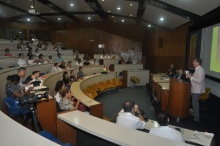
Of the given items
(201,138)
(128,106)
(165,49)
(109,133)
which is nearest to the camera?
(109,133)

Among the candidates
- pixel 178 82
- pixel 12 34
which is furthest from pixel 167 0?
pixel 12 34

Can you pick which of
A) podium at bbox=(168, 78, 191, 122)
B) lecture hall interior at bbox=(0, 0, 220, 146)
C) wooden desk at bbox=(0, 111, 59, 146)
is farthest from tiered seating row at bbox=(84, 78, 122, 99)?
wooden desk at bbox=(0, 111, 59, 146)

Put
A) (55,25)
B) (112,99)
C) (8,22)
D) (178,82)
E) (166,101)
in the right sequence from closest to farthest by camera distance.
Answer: (178,82) → (166,101) → (112,99) → (8,22) → (55,25)

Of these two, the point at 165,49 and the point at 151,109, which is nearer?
the point at 151,109

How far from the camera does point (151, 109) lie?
6.33 meters

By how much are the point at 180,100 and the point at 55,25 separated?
46.7ft

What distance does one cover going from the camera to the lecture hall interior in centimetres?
211

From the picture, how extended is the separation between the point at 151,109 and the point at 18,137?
536 centimetres

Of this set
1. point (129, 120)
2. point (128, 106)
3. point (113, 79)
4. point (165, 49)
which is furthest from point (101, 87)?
point (165, 49)

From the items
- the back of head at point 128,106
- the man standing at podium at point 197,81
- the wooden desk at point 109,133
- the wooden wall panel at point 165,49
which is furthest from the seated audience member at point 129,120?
the wooden wall panel at point 165,49

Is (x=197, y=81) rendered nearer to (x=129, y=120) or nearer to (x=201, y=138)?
(x=201, y=138)

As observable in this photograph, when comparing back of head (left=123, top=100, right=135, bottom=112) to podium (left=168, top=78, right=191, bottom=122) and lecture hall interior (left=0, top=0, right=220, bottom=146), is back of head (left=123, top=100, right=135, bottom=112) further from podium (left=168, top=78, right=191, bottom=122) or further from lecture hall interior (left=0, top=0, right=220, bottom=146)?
podium (left=168, top=78, right=191, bottom=122)

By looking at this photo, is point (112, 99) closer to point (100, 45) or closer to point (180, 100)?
point (180, 100)

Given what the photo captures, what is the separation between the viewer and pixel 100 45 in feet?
51.6
